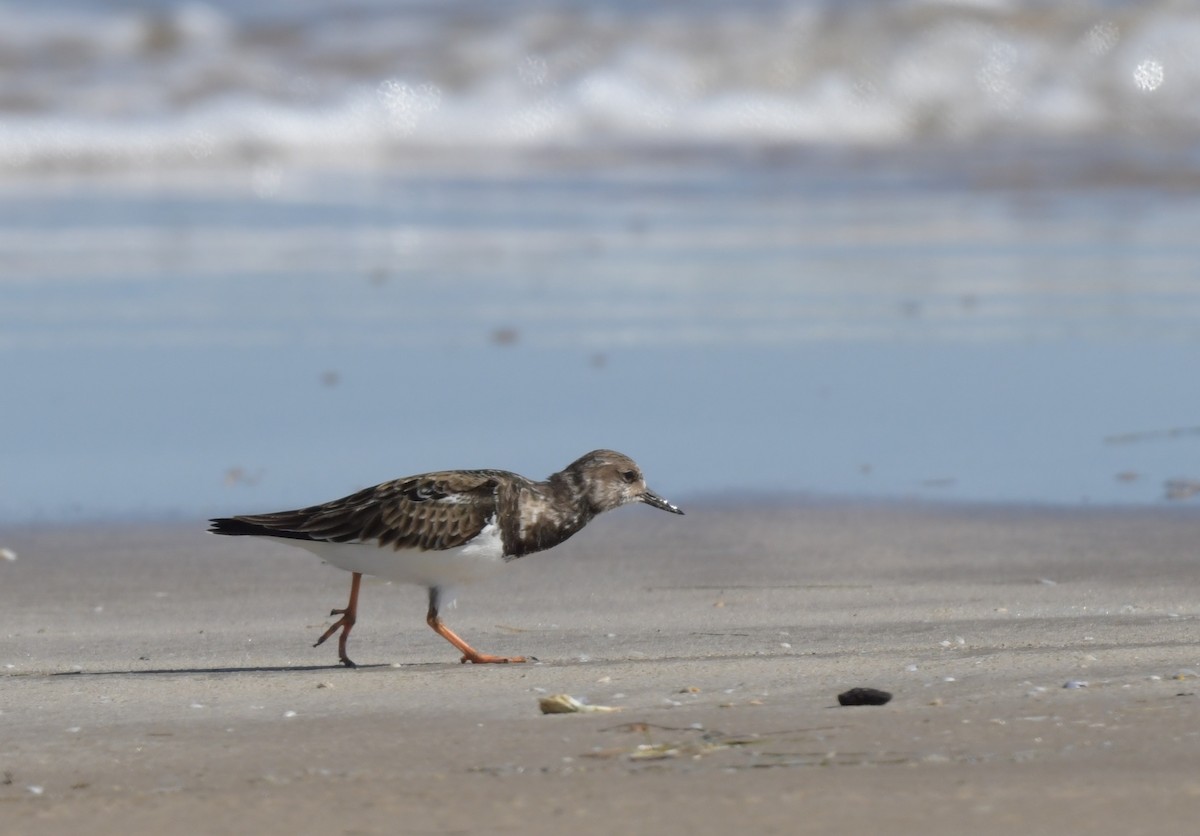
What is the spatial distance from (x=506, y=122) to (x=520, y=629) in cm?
1380

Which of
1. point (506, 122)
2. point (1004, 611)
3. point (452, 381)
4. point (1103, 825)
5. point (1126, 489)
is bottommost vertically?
point (1103, 825)

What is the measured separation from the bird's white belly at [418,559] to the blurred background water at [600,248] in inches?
63.3

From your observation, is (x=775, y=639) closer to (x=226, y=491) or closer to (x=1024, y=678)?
(x=1024, y=678)

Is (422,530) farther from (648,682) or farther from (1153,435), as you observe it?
(1153,435)

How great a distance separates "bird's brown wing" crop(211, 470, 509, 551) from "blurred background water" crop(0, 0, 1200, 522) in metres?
1.60

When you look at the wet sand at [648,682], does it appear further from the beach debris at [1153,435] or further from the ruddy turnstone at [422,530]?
the beach debris at [1153,435]

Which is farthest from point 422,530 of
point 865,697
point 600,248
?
point 600,248

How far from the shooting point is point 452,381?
7984 millimetres

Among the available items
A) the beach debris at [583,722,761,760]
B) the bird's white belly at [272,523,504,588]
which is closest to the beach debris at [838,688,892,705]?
the beach debris at [583,722,761,760]

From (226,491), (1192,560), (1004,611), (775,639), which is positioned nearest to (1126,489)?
(1192,560)

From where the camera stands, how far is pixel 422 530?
4727 millimetres

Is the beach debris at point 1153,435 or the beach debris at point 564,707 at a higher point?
the beach debris at point 1153,435

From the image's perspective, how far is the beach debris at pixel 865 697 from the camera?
12.3ft

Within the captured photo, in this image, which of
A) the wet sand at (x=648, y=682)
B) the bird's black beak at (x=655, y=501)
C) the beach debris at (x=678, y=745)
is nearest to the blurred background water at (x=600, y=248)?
the wet sand at (x=648, y=682)
